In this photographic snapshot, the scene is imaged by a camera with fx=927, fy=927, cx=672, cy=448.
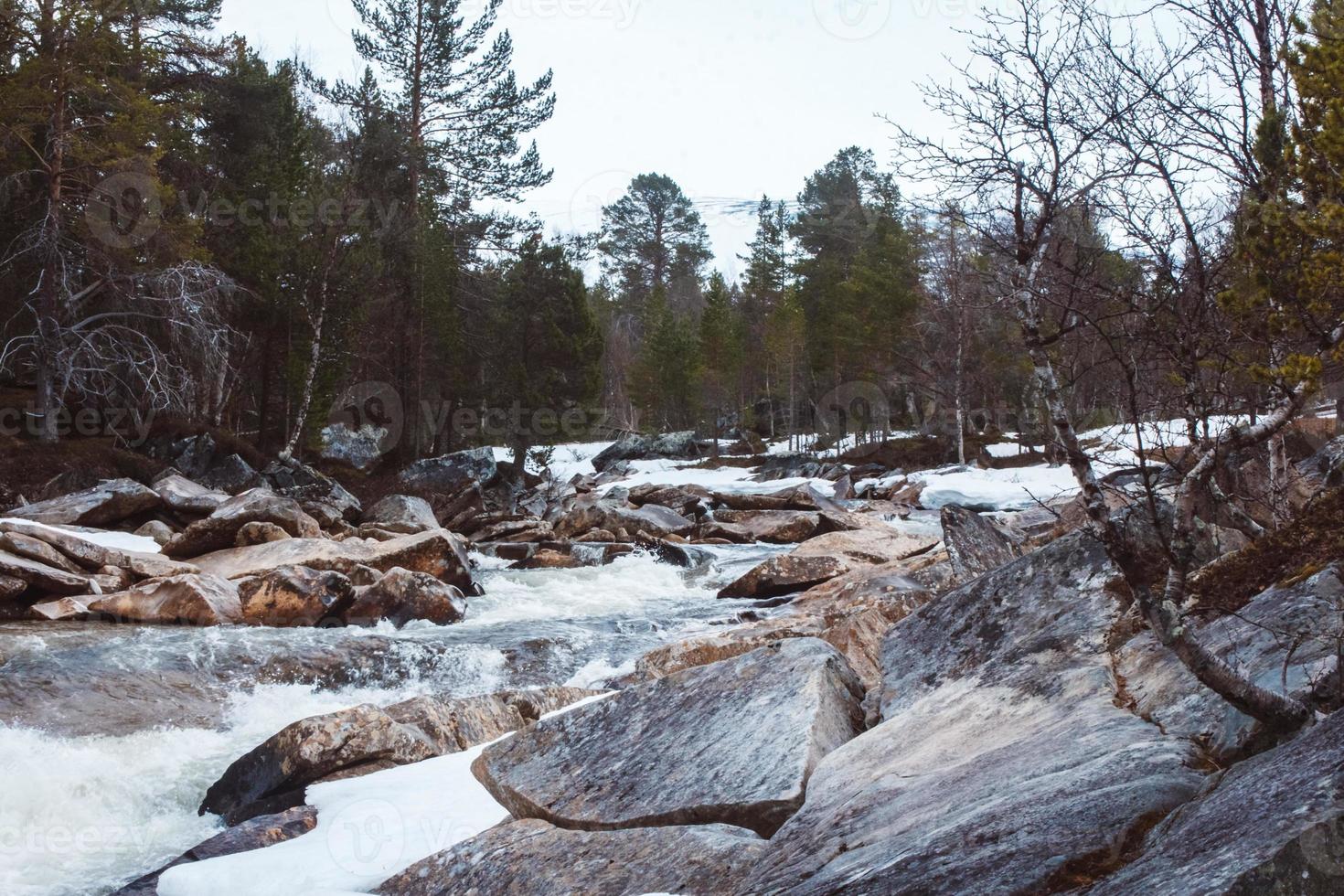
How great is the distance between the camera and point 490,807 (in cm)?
468

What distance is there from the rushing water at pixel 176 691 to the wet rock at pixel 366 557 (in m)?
0.78

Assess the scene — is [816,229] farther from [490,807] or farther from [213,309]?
[490,807]

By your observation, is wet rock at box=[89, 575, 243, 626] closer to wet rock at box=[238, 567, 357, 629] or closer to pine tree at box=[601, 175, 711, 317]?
A: wet rock at box=[238, 567, 357, 629]

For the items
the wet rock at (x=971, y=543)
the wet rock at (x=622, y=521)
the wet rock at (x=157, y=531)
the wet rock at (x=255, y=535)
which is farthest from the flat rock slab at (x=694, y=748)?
the wet rock at (x=622, y=521)

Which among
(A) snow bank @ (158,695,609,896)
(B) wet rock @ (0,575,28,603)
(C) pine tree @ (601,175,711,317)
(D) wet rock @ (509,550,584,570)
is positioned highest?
(C) pine tree @ (601,175,711,317)

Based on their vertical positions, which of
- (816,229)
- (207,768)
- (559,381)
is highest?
(816,229)

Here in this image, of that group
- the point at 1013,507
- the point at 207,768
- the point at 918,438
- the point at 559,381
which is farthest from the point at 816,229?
the point at 207,768

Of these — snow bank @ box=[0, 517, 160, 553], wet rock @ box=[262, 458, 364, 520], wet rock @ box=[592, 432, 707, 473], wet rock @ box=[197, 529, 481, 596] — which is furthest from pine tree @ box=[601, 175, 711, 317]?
wet rock @ box=[197, 529, 481, 596]

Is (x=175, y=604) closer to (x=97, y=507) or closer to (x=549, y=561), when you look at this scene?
(x=97, y=507)

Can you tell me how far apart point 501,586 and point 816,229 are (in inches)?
1547

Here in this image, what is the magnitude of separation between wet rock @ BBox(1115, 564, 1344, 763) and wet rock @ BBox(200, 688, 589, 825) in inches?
157

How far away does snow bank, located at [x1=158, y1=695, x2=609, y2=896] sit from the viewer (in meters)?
4.13

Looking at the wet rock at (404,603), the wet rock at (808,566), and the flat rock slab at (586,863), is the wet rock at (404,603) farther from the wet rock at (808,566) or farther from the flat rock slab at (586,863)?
the flat rock slab at (586,863)

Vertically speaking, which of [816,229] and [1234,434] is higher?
[816,229]
